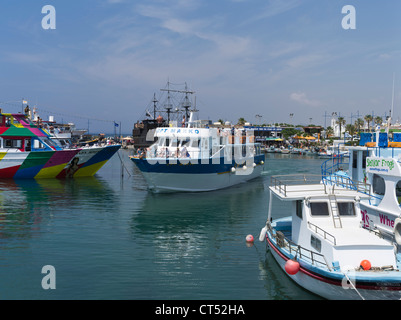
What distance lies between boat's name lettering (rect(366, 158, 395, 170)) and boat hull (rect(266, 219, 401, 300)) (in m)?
6.32

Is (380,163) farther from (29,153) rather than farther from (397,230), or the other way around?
(29,153)

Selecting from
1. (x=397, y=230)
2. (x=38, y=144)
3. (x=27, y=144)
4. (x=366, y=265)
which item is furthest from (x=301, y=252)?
(x=27, y=144)

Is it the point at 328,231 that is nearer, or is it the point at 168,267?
the point at 328,231

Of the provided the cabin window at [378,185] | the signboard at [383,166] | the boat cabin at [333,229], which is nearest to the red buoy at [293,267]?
the boat cabin at [333,229]

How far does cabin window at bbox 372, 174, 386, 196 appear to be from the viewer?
1758cm

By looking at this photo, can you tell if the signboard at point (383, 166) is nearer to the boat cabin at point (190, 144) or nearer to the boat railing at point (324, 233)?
the boat railing at point (324, 233)

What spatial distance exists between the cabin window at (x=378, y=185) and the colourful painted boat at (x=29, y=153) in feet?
128

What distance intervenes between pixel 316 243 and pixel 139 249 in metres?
9.46

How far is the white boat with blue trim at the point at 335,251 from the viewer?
37.8ft

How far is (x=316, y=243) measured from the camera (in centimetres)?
1374
